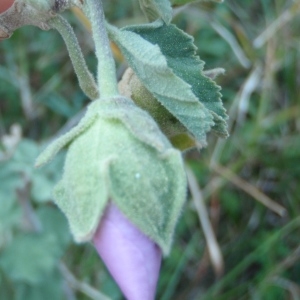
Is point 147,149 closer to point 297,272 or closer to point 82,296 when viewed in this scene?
point 82,296

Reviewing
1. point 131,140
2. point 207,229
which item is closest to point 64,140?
point 131,140

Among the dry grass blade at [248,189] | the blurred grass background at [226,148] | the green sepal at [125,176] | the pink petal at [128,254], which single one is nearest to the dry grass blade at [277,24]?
the blurred grass background at [226,148]

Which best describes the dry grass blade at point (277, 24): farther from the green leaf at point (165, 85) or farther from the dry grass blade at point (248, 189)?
the green leaf at point (165, 85)

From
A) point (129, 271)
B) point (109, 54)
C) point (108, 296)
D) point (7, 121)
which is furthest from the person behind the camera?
point (7, 121)

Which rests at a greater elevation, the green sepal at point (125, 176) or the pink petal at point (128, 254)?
the green sepal at point (125, 176)

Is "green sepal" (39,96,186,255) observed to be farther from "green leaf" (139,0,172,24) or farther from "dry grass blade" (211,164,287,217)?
"dry grass blade" (211,164,287,217)

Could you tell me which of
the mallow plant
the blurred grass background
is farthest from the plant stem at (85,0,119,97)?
the blurred grass background

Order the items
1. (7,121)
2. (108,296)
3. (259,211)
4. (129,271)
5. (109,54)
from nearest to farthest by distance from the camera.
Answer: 1. (129,271)
2. (109,54)
3. (108,296)
4. (259,211)
5. (7,121)

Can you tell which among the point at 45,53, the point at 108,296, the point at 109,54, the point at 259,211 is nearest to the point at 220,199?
the point at 259,211
